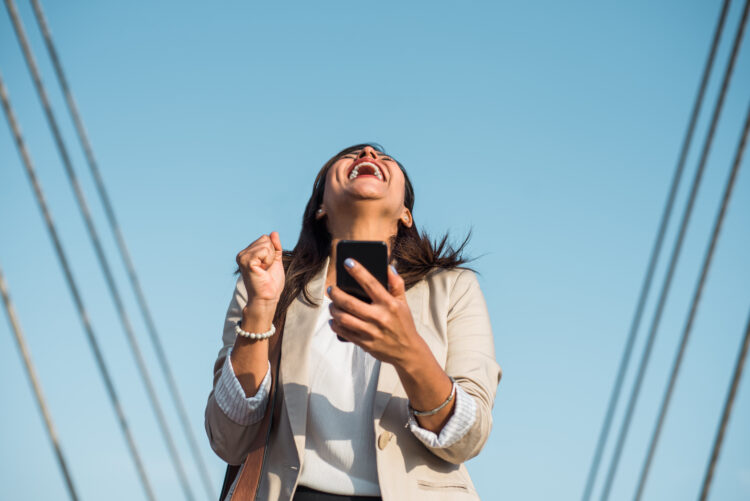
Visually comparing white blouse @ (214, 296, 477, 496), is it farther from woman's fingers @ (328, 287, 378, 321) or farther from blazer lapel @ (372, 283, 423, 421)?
woman's fingers @ (328, 287, 378, 321)

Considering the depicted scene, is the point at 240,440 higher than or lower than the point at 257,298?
lower

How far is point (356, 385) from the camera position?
2.63 m

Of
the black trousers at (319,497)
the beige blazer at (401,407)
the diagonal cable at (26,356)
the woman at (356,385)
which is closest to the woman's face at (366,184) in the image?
the woman at (356,385)

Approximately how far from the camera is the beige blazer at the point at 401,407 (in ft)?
7.89

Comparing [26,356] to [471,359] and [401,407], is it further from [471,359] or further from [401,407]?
[471,359]

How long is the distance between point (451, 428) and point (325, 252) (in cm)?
140

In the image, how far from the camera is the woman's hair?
309cm

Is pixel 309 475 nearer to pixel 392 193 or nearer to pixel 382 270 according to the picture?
pixel 382 270

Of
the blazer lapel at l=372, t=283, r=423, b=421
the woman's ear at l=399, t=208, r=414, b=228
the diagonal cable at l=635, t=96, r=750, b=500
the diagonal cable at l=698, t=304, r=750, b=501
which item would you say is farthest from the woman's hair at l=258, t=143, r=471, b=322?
the diagonal cable at l=698, t=304, r=750, b=501

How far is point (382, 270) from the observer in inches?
89.8

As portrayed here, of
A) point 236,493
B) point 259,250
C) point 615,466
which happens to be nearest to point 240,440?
point 236,493

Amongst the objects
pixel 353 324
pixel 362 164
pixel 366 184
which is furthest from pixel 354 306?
pixel 362 164

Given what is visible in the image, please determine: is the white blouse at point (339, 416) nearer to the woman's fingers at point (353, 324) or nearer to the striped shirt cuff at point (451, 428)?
the striped shirt cuff at point (451, 428)

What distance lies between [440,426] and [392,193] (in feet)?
4.27
